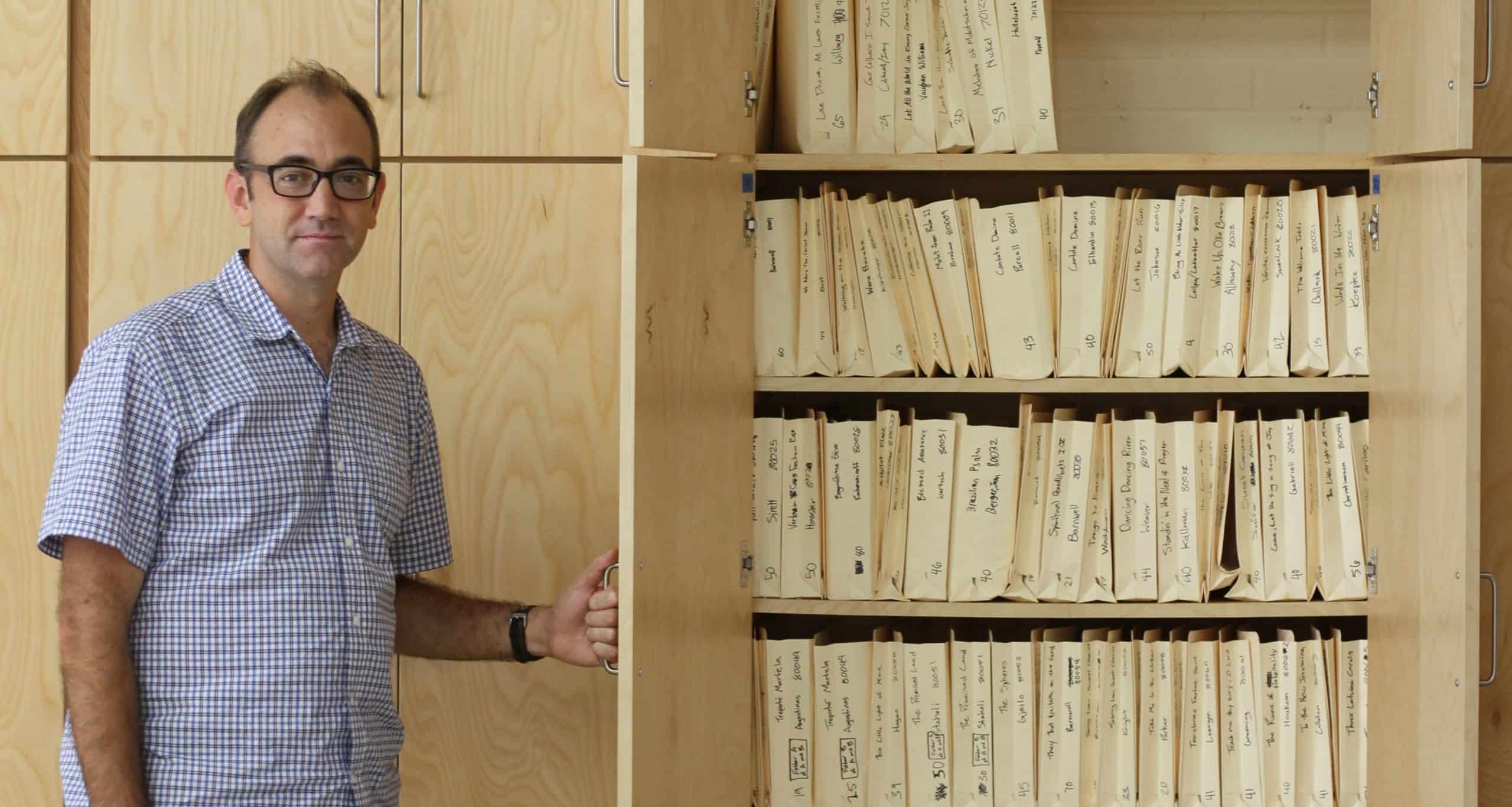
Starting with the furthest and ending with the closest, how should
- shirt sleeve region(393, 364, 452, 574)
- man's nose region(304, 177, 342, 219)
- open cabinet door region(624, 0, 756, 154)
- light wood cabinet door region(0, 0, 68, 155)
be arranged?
light wood cabinet door region(0, 0, 68, 155)
shirt sleeve region(393, 364, 452, 574)
man's nose region(304, 177, 342, 219)
open cabinet door region(624, 0, 756, 154)

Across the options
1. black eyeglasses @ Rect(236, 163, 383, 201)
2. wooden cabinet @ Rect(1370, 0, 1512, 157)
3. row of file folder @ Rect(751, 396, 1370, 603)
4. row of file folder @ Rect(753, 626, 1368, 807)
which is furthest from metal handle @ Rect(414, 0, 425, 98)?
wooden cabinet @ Rect(1370, 0, 1512, 157)

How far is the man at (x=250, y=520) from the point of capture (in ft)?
4.15

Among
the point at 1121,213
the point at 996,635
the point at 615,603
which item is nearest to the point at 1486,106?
the point at 1121,213

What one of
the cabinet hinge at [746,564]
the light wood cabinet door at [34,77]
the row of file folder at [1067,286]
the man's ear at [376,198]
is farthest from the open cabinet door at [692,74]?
the light wood cabinet door at [34,77]

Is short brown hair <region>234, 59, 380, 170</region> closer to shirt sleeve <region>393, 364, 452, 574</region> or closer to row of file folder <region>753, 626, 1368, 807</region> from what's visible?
shirt sleeve <region>393, 364, 452, 574</region>

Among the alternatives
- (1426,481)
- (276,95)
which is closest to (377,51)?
(276,95)

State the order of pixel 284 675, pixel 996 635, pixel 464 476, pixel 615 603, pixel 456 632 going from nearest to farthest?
pixel 284 675
pixel 615 603
pixel 456 632
pixel 464 476
pixel 996 635

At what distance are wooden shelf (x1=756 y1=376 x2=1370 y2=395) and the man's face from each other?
25.8 inches

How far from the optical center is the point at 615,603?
1451 millimetres

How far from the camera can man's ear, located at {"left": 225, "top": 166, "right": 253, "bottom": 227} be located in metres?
1.42

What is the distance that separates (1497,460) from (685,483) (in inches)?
47.4

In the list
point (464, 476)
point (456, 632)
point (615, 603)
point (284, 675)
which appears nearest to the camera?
point (284, 675)

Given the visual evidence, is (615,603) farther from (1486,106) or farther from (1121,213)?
(1486,106)

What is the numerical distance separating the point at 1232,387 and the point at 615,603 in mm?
967
